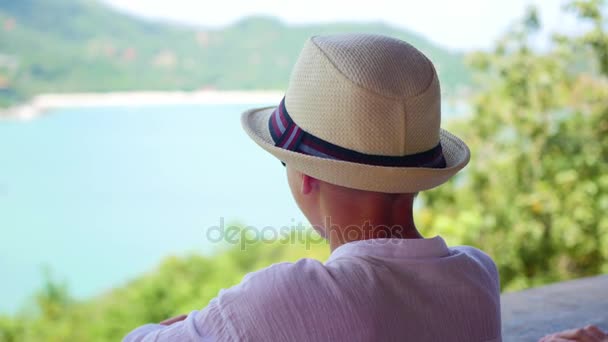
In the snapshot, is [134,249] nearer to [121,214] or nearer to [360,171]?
[121,214]

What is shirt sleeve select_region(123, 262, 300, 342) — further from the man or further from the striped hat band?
the striped hat band

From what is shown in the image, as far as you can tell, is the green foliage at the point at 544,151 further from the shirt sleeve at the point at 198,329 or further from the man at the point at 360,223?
the shirt sleeve at the point at 198,329

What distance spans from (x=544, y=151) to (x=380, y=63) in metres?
3.75

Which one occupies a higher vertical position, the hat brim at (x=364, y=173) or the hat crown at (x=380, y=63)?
the hat crown at (x=380, y=63)

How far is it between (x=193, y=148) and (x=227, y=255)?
483 centimetres

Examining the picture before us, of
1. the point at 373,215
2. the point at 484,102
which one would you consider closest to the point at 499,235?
the point at 484,102

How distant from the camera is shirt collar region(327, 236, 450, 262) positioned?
0.99m

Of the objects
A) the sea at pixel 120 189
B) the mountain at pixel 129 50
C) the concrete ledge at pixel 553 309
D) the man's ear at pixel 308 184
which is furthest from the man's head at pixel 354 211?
the mountain at pixel 129 50

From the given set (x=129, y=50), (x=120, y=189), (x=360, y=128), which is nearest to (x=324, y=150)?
(x=360, y=128)

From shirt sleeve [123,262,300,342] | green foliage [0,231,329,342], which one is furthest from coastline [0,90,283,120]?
shirt sleeve [123,262,300,342]

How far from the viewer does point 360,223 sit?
1.08 metres

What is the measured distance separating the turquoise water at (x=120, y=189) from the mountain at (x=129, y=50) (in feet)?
1.66

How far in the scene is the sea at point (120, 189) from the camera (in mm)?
7301

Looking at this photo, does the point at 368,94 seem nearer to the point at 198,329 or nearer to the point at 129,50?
the point at 198,329
